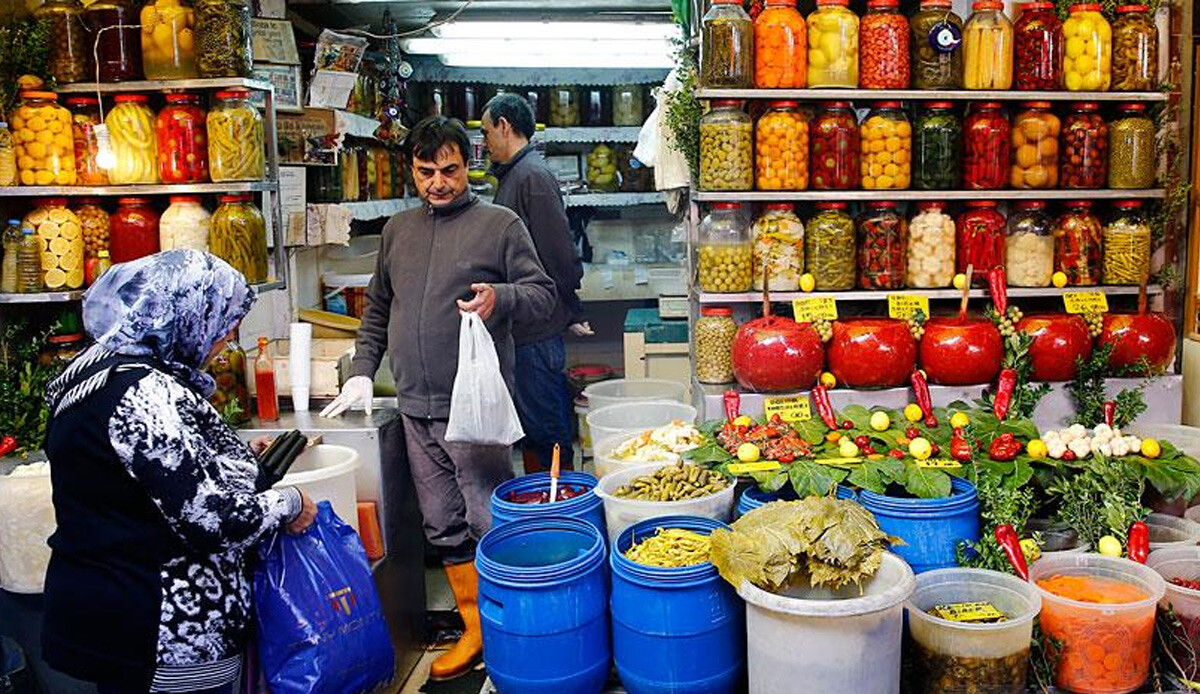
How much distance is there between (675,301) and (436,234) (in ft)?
7.29

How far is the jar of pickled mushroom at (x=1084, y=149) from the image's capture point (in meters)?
3.63

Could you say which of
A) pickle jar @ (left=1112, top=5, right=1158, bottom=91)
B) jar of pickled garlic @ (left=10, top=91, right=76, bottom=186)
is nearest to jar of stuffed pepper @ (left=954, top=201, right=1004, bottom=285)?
pickle jar @ (left=1112, top=5, right=1158, bottom=91)

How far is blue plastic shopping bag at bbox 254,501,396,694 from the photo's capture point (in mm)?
2283

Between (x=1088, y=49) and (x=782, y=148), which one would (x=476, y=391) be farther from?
(x=1088, y=49)

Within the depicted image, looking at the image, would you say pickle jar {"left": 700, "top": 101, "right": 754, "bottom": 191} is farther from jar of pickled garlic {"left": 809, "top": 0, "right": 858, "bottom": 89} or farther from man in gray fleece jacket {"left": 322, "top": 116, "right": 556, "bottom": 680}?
man in gray fleece jacket {"left": 322, "top": 116, "right": 556, "bottom": 680}

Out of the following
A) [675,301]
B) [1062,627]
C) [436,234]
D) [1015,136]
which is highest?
[1015,136]

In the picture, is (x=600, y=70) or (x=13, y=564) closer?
(x=13, y=564)

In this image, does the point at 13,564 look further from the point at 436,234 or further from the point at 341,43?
the point at 341,43

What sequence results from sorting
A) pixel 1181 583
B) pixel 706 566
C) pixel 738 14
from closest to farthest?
pixel 706 566
pixel 1181 583
pixel 738 14

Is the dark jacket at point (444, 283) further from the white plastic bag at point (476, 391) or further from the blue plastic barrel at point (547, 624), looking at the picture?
the blue plastic barrel at point (547, 624)

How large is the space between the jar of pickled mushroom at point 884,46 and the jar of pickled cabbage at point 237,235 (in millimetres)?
2161

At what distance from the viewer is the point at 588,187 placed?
6.59m

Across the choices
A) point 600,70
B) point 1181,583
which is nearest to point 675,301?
point 600,70

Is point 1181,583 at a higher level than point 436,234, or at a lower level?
lower
